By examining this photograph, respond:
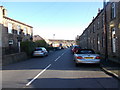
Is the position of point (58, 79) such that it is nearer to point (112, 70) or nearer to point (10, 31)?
point (112, 70)

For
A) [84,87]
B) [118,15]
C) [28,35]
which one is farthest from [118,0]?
[28,35]

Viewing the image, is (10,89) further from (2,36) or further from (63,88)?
(2,36)

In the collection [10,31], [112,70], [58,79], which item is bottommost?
[58,79]

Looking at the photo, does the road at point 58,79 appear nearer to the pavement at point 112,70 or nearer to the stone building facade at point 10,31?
the pavement at point 112,70

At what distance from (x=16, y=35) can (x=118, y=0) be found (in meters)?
25.9

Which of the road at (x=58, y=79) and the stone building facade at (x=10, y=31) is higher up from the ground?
the stone building facade at (x=10, y=31)

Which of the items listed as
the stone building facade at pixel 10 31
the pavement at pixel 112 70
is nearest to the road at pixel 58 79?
the pavement at pixel 112 70

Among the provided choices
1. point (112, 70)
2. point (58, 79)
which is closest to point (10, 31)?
point (112, 70)

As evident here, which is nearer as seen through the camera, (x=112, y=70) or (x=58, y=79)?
(x=58, y=79)

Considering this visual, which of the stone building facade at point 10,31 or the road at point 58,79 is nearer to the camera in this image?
the road at point 58,79

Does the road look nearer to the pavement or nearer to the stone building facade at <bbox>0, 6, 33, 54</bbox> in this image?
the pavement

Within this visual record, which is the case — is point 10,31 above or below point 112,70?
above

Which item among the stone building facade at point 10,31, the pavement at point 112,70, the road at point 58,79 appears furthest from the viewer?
the stone building facade at point 10,31

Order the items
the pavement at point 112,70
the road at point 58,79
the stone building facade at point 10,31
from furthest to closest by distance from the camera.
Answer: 1. the stone building facade at point 10,31
2. the pavement at point 112,70
3. the road at point 58,79
